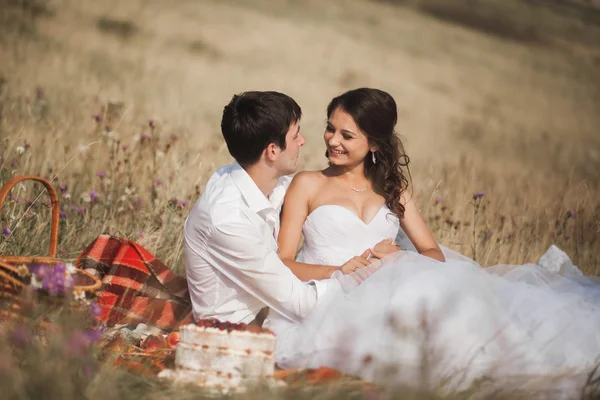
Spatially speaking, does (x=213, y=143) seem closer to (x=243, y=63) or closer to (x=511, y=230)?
(x=511, y=230)

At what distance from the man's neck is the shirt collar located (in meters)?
0.09

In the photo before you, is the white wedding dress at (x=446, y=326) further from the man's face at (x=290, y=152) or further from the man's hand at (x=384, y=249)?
the man's face at (x=290, y=152)

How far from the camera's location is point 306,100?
14.1 meters

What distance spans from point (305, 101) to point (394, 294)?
10.4m

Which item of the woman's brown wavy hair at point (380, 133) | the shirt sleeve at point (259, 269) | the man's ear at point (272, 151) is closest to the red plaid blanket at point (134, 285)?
the shirt sleeve at point (259, 269)

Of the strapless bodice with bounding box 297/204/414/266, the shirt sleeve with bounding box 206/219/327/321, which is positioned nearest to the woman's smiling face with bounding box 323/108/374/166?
the strapless bodice with bounding box 297/204/414/266

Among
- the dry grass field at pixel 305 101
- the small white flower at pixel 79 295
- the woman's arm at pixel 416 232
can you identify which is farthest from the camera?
the dry grass field at pixel 305 101

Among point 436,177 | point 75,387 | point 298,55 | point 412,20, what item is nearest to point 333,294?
point 75,387

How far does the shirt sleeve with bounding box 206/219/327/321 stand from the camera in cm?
396

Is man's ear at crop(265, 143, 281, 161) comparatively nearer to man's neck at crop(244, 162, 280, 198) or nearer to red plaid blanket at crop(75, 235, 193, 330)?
man's neck at crop(244, 162, 280, 198)

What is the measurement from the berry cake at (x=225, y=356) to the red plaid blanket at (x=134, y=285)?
4.22ft

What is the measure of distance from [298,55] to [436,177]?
11961 millimetres

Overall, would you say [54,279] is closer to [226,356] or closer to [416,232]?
[226,356]

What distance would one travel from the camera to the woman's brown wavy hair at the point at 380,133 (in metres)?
4.87
